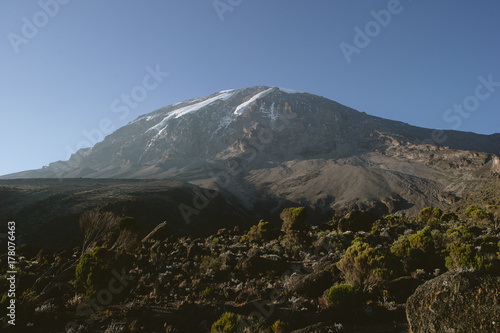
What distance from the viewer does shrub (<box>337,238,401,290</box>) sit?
8.07 meters

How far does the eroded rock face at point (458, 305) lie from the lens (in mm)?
4469

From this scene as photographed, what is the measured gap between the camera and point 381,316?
265 inches

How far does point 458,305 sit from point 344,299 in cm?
273

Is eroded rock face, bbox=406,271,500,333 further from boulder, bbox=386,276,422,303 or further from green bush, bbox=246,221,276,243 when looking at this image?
green bush, bbox=246,221,276,243

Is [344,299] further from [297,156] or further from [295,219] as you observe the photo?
[297,156]

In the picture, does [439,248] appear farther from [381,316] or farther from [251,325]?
[251,325]

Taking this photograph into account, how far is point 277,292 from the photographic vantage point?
8.93 m

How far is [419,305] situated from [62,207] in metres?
42.0

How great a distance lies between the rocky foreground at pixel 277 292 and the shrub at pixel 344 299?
2 centimetres

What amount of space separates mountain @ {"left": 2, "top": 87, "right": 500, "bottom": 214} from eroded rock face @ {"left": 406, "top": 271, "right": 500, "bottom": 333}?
205 feet

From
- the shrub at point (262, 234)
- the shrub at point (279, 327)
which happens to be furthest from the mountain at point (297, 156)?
the shrub at point (279, 327)

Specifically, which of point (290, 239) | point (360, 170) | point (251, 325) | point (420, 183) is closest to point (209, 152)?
point (360, 170)

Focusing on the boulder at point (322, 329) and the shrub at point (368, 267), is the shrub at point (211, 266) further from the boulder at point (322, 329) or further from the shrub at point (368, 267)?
the boulder at point (322, 329)

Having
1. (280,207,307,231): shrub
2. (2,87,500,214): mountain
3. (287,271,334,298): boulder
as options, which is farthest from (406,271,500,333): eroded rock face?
(2,87,500,214): mountain
